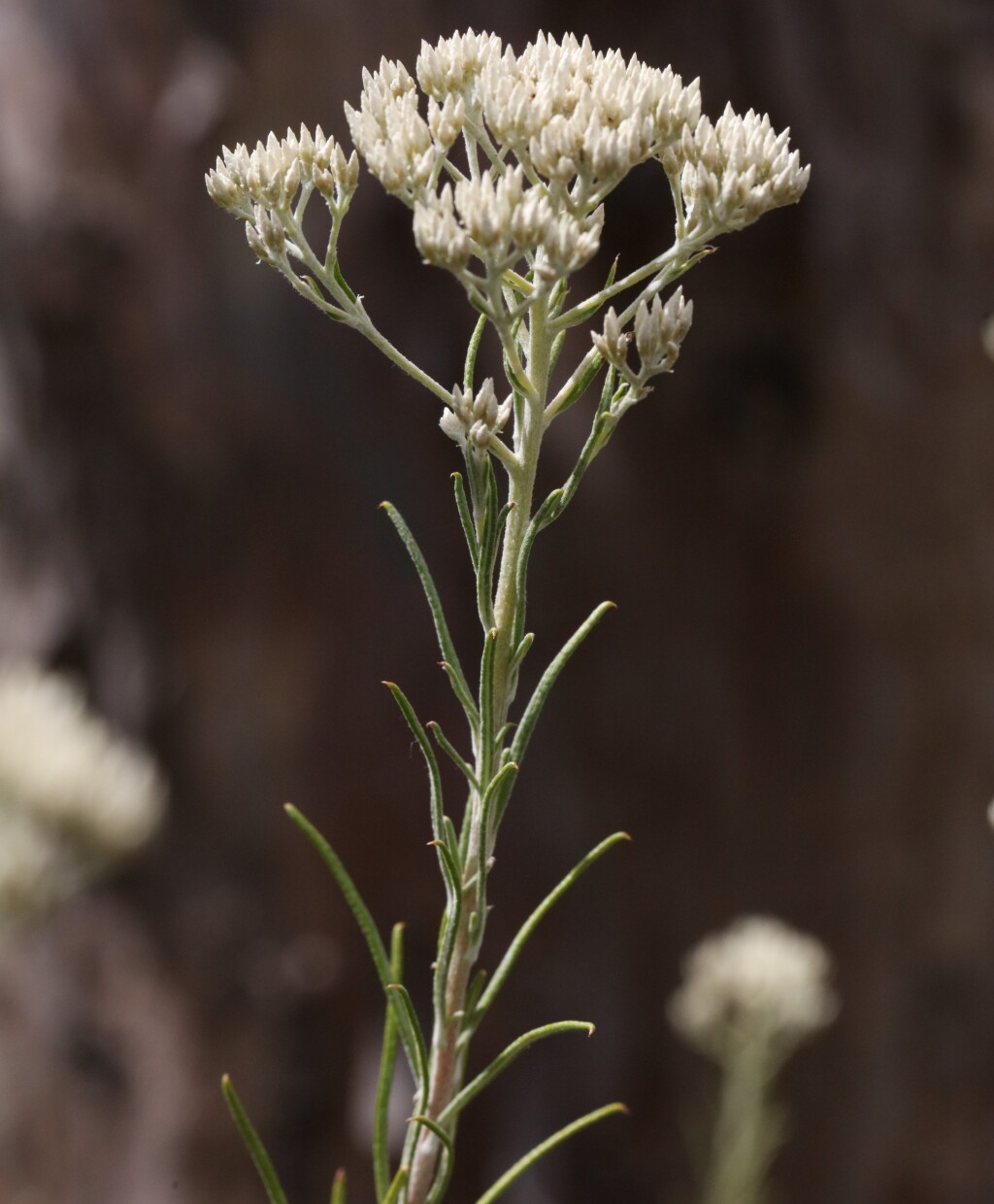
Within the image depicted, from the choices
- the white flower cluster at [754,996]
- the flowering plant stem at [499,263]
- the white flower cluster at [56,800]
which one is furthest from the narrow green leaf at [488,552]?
the white flower cluster at [754,996]

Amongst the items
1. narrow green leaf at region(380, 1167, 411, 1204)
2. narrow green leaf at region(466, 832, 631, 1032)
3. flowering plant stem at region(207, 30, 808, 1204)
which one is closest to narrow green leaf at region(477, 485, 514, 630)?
flowering plant stem at region(207, 30, 808, 1204)

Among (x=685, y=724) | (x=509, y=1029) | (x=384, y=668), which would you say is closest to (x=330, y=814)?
(x=384, y=668)

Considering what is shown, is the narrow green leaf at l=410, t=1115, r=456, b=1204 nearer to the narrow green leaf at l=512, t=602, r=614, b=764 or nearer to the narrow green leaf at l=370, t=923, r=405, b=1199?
the narrow green leaf at l=370, t=923, r=405, b=1199

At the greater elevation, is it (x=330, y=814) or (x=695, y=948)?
(x=330, y=814)

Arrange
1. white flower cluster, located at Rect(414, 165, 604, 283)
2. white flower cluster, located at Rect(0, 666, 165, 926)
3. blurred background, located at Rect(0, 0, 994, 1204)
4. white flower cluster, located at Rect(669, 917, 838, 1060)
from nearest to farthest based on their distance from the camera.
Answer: white flower cluster, located at Rect(414, 165, 604, 283) < white flower cluster, located at Rect(0, 666, 165, 926) < white flower cluster, located at Rect(669, 917, 838, 1060) < blurred background, located at Rect(0, 0, 994, 1204)

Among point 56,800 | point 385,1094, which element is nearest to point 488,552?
point 385,1094

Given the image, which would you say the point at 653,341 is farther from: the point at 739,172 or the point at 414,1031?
the point at 414,1031

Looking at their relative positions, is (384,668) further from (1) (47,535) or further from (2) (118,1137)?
(2) (118,1137)
